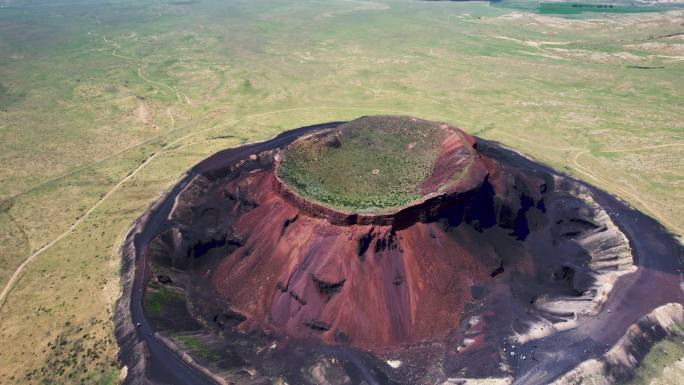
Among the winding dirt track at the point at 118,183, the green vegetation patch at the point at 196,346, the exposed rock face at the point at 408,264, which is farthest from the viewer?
the winding dirt track at the point at 118,183

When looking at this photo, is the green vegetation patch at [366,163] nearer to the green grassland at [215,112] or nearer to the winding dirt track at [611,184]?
the green grassland at [215,112]

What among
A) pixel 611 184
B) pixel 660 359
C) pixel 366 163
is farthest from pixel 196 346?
pixel 611 184

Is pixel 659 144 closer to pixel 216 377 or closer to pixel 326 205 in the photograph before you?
pixel 326 205

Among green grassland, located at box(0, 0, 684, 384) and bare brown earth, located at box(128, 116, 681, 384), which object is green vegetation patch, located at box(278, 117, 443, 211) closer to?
bare brown earth, located at box(128, 116, 681, 384)

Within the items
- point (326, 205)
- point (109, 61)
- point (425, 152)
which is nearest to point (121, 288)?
point (326, 205)

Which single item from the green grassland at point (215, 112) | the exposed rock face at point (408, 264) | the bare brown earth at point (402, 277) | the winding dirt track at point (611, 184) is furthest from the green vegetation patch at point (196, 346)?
the winding dirt track at point (611, 184)

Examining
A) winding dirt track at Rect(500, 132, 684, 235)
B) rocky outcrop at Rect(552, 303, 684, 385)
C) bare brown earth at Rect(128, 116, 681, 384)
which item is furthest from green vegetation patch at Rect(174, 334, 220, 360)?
winding dirt track at Rect(500, 132, 684, 235)

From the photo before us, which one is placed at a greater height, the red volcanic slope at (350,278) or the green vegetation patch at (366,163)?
the green vegetation patch at (366,163)
